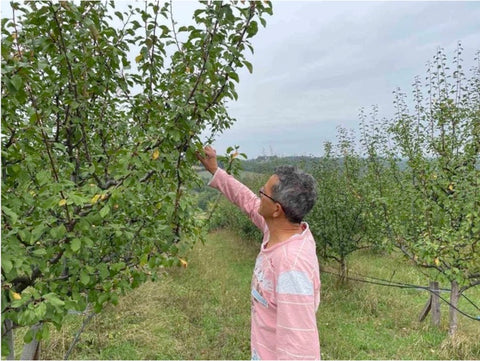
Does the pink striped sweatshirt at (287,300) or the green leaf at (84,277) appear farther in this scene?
the green leaf at (84,277)

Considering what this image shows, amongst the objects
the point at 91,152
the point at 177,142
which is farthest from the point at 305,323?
the point at 91,152

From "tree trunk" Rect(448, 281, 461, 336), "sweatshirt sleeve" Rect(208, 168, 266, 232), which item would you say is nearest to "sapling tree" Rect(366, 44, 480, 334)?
"tree trunk" Rect(448, 281, 461, 336)

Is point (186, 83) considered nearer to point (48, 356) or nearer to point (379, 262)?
point (48, 356)

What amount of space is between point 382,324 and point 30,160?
24.5ft

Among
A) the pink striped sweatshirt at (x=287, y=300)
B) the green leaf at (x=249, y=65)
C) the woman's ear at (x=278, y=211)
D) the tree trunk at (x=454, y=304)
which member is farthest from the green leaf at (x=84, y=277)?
the tree trunk at (x=454, y=304)

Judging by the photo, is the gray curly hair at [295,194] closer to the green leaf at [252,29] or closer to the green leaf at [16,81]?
the green leaf at [252,29]

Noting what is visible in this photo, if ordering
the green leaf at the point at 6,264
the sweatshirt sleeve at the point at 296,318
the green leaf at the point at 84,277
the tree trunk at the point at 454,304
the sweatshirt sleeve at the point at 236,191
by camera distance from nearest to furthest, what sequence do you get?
the green leaf at the point at 6,264 → the sweatshirt sleeve at the point at 296,318 → the green leaf at the point at 84,277 → the sweatshirt sleeve at the point at 236,191 → the tree trunk at the point at 454,304

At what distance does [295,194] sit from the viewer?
191 centimetres

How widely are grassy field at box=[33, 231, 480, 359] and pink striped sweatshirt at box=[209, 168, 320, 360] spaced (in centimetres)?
427

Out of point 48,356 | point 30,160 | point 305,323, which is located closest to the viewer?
point 305,323

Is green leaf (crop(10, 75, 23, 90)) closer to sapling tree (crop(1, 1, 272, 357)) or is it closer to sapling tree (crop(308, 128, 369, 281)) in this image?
sapling tree (crop(1, 1, 272, 357))

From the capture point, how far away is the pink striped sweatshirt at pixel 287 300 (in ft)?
5.32

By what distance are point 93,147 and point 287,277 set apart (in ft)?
5.33

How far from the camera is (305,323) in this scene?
1622 millimetres
